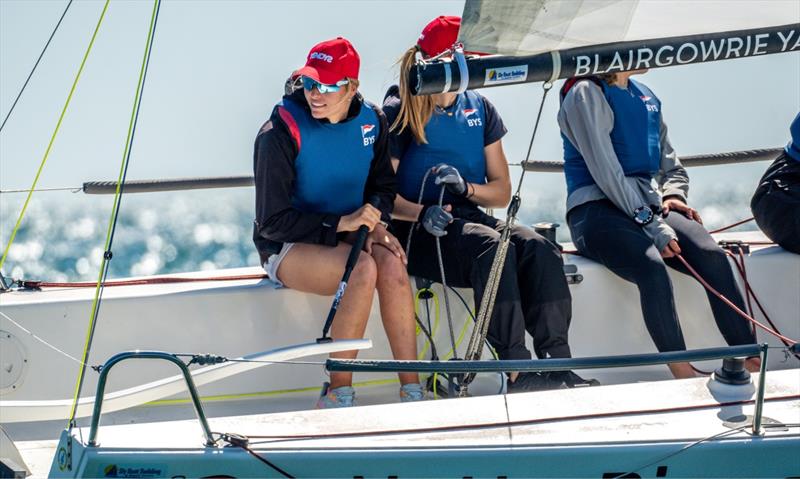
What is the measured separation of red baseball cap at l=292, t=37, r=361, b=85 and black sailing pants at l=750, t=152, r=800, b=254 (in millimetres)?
1690

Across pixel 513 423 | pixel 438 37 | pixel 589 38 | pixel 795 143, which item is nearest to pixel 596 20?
pixel 589 38

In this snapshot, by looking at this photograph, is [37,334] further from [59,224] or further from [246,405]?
[59,224]

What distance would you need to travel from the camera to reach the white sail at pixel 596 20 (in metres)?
3.02

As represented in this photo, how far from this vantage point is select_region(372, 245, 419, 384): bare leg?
12.2 feet

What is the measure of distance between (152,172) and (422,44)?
26.8 ft

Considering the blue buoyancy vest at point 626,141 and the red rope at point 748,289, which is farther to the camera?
the red rope at point 748,289

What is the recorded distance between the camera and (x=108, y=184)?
15.1 ft

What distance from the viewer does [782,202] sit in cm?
428

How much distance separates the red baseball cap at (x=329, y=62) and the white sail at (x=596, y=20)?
667 mm

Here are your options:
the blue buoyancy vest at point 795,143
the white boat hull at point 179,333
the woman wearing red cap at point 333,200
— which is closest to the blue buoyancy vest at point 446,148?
the woman wearing red cap at point 333,200

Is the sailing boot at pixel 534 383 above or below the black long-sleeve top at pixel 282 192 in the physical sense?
below

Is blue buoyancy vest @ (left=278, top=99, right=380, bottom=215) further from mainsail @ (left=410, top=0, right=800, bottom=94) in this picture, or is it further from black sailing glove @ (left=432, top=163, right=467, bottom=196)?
mainsail @ (left=410, top=0, right=800, bottom=94)

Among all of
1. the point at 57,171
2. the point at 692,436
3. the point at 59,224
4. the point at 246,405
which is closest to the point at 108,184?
the point at 246,405

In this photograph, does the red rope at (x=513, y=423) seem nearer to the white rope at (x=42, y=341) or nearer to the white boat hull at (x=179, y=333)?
the white boat hull at (x=179, y=333)
